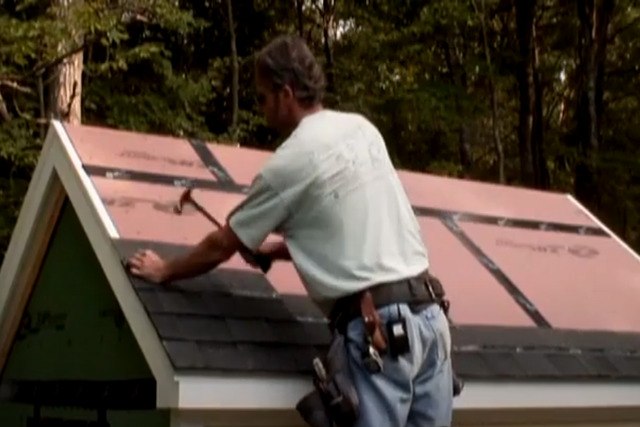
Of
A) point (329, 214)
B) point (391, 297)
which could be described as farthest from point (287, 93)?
point (391, 297)

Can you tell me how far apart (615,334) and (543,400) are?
0.86m

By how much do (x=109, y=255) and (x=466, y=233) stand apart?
206 cm

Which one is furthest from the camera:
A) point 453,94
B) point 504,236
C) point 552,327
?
point 453,94

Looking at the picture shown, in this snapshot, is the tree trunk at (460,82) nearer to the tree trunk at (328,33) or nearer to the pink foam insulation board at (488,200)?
the tree trunk at (328,33)

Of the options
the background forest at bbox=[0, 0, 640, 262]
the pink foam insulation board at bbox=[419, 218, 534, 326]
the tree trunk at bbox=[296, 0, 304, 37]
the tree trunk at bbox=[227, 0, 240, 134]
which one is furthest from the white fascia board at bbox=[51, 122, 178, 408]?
the tree trunk at bbox=[296, 0, 304, 37]

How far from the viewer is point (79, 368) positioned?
433 centimetres

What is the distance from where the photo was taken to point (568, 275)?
212 inches

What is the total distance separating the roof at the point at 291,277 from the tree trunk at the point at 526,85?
341 inches

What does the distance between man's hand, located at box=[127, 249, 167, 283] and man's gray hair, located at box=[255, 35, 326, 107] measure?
2.48ft

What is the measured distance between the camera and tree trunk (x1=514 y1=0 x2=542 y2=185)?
47.8 ft

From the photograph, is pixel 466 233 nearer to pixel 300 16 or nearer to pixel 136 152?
→ pixel 136 152

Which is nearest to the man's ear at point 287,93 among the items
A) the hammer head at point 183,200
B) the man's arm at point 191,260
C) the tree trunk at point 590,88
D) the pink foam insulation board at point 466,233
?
the man's arm at point 191,260

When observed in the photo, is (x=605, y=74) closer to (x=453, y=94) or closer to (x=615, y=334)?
(x=453, y=94)

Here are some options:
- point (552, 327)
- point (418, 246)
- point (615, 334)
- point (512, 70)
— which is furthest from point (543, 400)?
point (512, 70)
